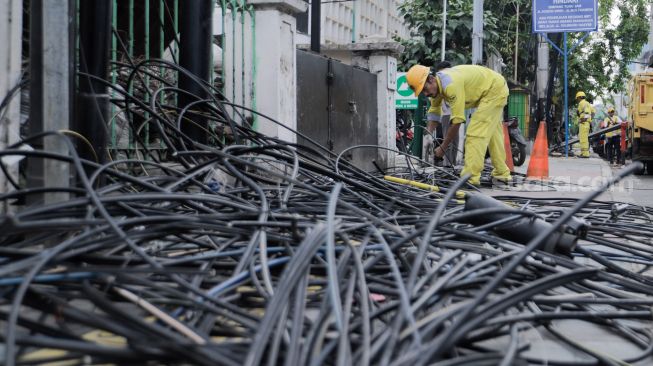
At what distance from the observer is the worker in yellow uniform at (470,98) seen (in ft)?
23.4

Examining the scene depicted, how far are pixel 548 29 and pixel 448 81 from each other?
1046 cm

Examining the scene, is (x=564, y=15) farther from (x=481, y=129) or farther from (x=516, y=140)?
(x=481, y=129)

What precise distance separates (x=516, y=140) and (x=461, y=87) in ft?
19.0

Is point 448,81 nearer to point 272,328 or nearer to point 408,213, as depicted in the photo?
point 408,213

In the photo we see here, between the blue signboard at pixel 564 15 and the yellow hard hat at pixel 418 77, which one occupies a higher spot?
the blue signboard at pixel 564 15

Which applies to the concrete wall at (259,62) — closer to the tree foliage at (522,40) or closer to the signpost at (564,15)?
the tree foliage at (522,40)

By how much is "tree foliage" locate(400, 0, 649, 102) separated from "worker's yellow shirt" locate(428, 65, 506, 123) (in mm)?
7476

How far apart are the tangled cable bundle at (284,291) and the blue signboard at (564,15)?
14084 millimetres

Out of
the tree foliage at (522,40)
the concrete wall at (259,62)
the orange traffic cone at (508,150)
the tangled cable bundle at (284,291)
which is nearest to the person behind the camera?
the tangled cable bundle at (284,291)

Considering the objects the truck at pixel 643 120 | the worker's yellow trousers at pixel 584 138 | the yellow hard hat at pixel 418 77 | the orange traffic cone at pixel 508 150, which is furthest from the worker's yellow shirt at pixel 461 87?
the worker's yellow trousers at pixel 584 138

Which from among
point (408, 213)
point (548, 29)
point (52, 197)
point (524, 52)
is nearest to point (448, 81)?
point (408, 213)

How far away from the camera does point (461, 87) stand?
7199 millimetres

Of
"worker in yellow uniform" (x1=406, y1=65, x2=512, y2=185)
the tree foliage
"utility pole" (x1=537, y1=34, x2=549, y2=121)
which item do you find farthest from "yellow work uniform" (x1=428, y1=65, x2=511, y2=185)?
"utility pole" (x1=537, y1=34, x2=549, y2=121)

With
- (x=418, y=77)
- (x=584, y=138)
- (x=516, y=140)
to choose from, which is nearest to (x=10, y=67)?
(x=418, y=77)
